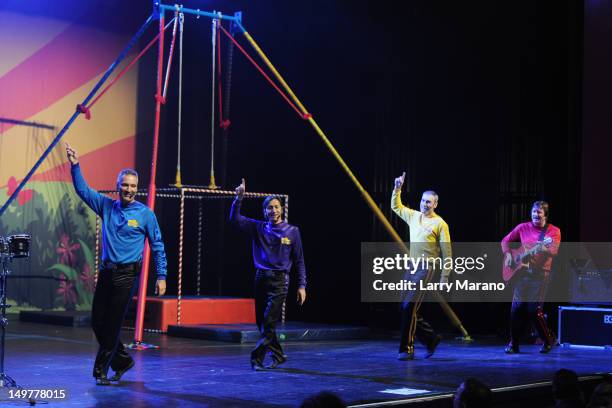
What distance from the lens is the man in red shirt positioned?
10289 millimetres

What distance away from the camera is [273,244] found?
27.9ft

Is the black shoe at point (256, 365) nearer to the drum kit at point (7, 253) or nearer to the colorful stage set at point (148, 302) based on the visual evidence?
the colorful stage set at point (148, 302)

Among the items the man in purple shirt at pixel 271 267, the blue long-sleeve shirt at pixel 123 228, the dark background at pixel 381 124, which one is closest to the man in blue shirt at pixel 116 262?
the blue long-sleeve shirt at pixel 123 228

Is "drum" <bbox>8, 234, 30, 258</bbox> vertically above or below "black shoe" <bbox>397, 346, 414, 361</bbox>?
above

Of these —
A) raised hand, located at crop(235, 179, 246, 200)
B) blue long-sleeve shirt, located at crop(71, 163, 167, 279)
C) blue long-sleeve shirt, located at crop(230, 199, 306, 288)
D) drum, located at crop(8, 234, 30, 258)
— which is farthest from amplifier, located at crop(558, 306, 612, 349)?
drum, located at crop(8, 234, 30, 258)

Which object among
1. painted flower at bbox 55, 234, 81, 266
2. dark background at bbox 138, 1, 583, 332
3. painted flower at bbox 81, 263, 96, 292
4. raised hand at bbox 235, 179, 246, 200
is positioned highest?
dark background at bbox 138, 1, 583, 332

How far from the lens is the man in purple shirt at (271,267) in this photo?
8305mm

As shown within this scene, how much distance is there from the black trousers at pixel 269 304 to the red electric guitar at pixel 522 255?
316cm

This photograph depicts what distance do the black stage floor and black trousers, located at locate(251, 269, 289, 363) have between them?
0.82ft

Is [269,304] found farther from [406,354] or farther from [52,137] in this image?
[52,137]

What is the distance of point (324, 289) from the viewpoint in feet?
45.2

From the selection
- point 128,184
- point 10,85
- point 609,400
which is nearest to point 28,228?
point 10,85

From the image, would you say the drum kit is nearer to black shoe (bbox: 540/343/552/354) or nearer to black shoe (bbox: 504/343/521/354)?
black shoe (bbox: 504/343/521/354)

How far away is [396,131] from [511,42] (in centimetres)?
206
